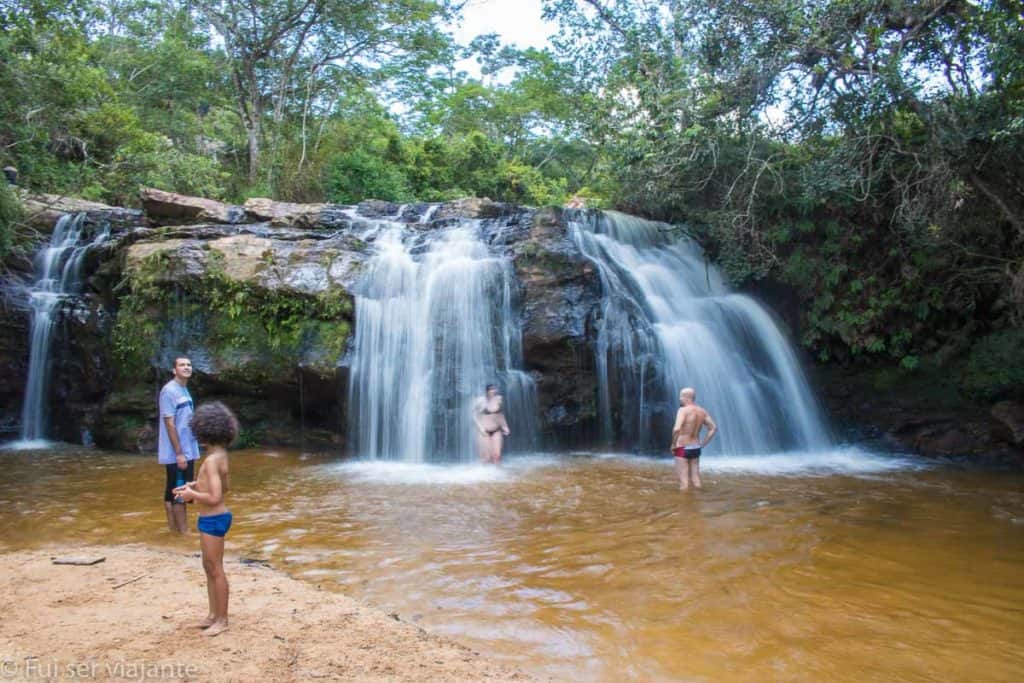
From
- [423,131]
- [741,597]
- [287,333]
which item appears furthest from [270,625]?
[423,131]

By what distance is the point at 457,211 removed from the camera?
49.4ft

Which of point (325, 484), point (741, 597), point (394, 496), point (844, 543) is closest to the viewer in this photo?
point (741, 597)

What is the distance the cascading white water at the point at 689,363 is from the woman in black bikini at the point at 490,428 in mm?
2160

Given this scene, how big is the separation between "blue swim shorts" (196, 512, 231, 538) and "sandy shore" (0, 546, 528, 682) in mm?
544

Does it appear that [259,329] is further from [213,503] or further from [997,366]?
[997,366]

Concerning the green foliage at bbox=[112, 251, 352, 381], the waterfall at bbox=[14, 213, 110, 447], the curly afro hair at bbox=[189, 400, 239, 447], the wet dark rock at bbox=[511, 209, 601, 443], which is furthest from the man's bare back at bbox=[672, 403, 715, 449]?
the waterfall at bbox=[14, 213, 110, 447]

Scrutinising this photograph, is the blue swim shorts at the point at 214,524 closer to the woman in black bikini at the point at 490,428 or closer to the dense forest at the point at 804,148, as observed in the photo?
the woman in black bikini at the point at 490,428

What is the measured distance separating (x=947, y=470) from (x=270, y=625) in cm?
1010

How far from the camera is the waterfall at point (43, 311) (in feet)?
41.2

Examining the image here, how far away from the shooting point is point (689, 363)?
11.9 meters

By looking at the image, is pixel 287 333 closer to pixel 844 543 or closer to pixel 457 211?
pixel 457 211

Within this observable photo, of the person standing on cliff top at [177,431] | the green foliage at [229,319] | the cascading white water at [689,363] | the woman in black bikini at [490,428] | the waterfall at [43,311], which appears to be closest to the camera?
the person standing on cliff top at [177,431]

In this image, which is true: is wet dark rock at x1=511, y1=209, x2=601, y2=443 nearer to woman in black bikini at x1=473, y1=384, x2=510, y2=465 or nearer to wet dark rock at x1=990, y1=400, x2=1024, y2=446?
woman in black bikini at x1=473, y1=384, x2=510, y2=465

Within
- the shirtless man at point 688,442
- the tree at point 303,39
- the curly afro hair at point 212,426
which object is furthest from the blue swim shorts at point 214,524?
the tree at point 303,39
